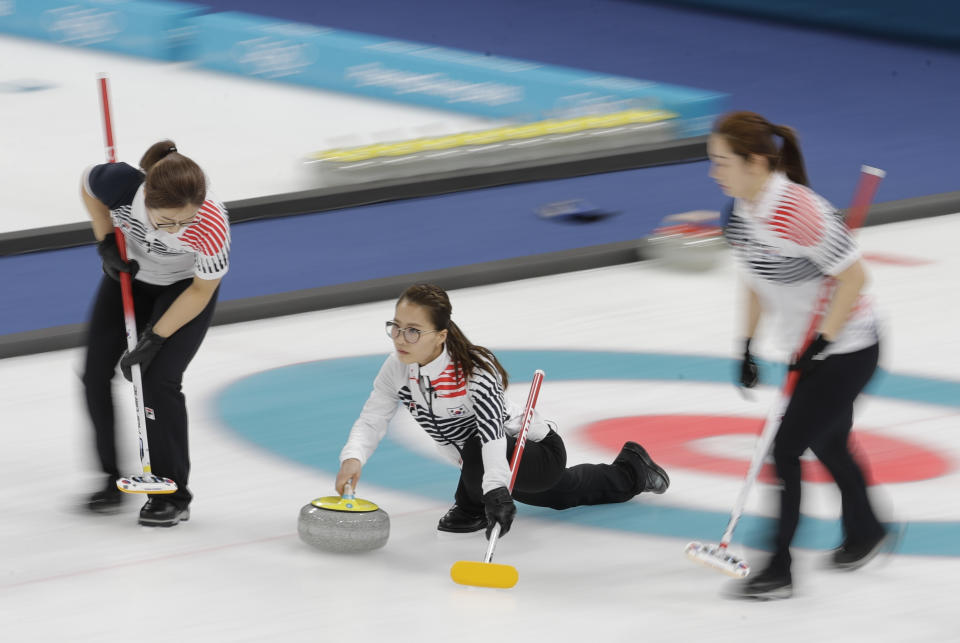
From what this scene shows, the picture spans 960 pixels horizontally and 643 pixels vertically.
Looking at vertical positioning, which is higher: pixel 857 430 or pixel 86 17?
pixel 86 17

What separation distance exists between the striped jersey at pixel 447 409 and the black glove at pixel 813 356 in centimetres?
81

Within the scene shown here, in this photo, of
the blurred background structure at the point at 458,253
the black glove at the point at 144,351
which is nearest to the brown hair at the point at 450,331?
the blurred background structure at the point at 458,253

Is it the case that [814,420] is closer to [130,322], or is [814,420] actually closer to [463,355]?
[463,355]

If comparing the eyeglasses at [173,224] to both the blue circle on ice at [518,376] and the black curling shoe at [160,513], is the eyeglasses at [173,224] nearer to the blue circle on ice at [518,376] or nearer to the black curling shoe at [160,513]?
the black curling shoe at [160,513]

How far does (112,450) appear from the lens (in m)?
4.70

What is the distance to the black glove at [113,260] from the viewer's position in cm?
441

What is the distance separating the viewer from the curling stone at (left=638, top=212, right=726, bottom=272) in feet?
24.8

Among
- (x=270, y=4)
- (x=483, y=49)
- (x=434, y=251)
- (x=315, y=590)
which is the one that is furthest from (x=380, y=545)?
(x=270, y=4)

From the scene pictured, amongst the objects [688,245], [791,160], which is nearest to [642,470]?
[791,160]

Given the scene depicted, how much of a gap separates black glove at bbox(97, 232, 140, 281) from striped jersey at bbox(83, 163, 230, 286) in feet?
0.11

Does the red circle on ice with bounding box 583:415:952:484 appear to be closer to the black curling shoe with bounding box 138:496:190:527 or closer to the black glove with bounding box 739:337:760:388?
the black glove with bounding box 739:337:760:388

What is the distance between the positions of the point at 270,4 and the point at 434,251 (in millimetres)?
7469

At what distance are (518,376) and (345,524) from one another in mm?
1916

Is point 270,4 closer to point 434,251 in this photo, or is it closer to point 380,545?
point 434,251
